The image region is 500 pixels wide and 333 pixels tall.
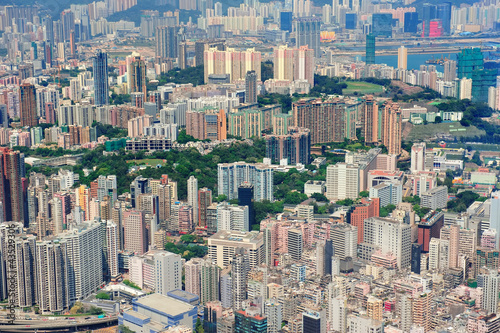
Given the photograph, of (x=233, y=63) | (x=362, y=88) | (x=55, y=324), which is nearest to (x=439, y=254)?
(x=55, y=324)

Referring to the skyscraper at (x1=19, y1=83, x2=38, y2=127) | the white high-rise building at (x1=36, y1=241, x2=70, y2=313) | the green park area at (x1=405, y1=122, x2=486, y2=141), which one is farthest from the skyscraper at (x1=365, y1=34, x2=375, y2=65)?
the white high-rise building at (x1=36, y1=241, x2=70, y2=313)

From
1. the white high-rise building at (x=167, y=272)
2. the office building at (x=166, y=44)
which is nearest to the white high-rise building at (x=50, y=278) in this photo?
the white high-rise building at (x=167, y=272)

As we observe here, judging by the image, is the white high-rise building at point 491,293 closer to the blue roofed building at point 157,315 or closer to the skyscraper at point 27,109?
the blue roofed building at point 157,315

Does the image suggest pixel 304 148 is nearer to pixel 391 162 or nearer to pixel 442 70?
pixel 391 162

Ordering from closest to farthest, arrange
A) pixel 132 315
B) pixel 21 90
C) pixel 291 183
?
pixel 132 315 → pixel 291 183 → pixel 21 90

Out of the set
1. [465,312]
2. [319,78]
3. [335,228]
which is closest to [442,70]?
[319,78]

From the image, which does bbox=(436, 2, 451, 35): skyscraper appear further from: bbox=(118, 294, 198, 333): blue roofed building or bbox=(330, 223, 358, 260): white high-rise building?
bbox=(118, 294, 198, 333): blue roofed building
